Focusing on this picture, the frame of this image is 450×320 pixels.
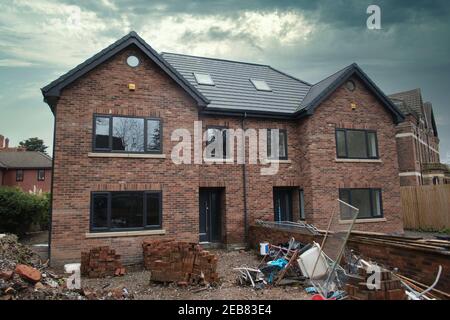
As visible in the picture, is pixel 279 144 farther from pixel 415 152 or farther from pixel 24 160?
pixel 24 160

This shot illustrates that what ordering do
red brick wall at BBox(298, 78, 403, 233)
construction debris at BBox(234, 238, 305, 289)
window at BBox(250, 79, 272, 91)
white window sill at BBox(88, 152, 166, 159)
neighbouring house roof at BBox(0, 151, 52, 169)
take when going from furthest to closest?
neighbouring house roof at BBox(0, 151, 52, 169) → window at BBox(250, 79, 272, 91) → red brick wall at BBox(298, 78, 403, 233) → white window sill at BBox(88, 152, 166, 159) → construction debris at BBox(234, 238, 305, 289)

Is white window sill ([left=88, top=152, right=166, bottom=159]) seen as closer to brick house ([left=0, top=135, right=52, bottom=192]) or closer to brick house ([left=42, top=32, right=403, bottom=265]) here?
brick house ([left=42, top=32, right=403, bottom=265])

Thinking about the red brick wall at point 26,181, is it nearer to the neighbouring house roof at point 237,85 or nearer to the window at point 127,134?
the neighbouring house roof at point 237,85

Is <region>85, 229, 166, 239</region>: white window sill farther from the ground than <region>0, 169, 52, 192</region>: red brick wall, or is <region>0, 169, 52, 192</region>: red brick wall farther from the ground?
<region>0, 169, 52, 192</region>: red brick wall

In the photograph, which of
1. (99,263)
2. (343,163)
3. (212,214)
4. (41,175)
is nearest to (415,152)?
(343,163)

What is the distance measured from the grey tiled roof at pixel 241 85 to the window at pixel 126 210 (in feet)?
15.2

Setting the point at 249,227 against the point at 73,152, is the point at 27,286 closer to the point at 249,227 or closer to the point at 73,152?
the point at 73,152

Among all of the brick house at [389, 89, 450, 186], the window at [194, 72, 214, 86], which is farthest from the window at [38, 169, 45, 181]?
the brick house at [389, 89, 450, 186]

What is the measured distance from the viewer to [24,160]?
3566cm

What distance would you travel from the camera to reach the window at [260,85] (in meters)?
15.7

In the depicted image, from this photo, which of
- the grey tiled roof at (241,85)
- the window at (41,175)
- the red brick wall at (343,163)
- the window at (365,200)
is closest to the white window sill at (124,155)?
the grey tiled roof at (241,85)

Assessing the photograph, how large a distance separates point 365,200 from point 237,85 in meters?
8.36

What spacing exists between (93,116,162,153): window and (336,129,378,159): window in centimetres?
820

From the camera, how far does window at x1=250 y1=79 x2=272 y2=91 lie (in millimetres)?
15666
